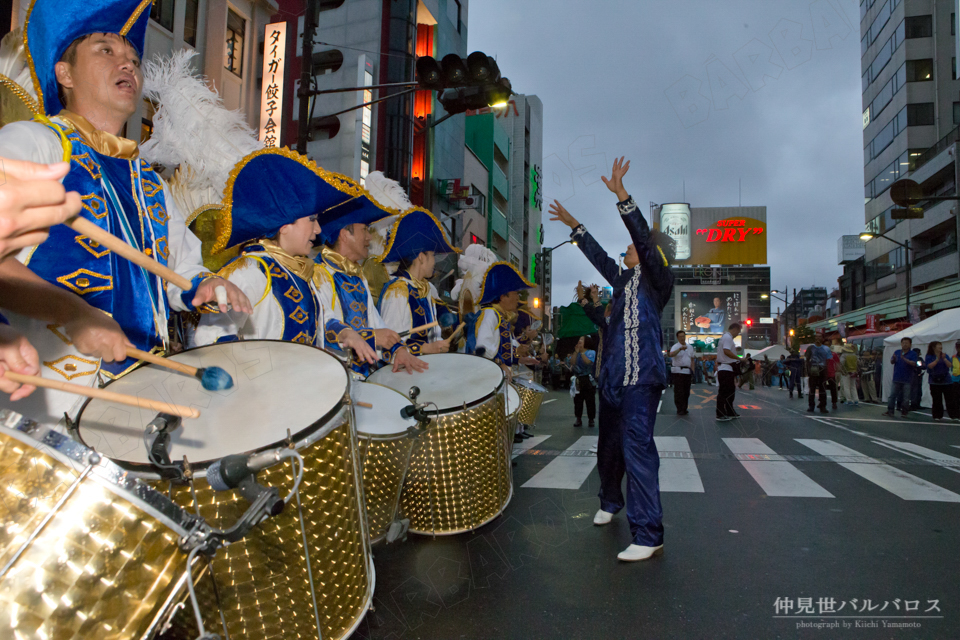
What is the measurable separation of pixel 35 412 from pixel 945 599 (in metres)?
3.29

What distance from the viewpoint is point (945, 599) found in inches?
100

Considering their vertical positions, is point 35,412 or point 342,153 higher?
point 342,153

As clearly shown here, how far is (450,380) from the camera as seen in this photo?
11.1 ft

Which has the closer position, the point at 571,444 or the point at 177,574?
the point at 177,574

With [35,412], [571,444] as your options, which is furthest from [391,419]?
[571,444]

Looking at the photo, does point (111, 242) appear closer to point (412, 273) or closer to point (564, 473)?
point (412, 273)

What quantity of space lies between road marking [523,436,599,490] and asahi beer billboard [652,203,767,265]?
56.5 meters

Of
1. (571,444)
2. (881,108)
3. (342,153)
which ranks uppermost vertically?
(881,108)

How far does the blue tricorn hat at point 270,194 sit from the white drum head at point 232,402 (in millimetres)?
1206

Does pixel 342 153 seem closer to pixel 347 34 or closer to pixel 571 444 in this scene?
pixel 347 34

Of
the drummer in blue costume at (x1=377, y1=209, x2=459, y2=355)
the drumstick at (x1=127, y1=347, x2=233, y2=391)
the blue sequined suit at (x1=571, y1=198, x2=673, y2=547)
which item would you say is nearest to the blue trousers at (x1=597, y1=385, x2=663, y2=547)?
the blue sequined suit at (x1=571, y1=198, x2=673, y2=547)

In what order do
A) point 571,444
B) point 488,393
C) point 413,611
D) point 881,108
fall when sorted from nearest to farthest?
point 413,611 < point 488,393 < point 571,444 < point 881,108

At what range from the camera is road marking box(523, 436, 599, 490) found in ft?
16.3

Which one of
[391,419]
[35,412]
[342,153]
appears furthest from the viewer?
[342,153]
